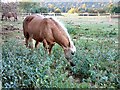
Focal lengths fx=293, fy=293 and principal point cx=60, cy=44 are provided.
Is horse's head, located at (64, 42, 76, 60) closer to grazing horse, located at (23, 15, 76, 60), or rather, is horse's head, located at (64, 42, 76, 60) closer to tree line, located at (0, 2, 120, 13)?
grazing horse, located at (23, 15, 76, 60)

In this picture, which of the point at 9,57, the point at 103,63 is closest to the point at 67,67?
the point at 103,63

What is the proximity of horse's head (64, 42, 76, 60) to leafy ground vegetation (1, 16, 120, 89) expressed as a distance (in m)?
0.03

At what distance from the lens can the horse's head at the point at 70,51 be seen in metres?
2.63

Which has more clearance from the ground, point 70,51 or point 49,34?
point 49,34

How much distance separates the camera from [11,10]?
266cm

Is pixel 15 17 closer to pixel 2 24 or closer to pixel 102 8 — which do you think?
pixel 2 24

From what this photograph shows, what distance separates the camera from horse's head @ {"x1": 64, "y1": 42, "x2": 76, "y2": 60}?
2629mm

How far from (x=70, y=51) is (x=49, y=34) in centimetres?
25

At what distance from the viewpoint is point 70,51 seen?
2627mm

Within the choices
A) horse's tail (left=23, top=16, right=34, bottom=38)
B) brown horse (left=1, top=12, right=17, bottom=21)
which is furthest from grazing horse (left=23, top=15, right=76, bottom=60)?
brown horse (left=1, top=12, right=17, bottom=21)

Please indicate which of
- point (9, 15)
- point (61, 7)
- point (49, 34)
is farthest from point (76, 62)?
point (9, 15)

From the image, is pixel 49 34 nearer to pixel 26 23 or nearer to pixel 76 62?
pixel 26 23

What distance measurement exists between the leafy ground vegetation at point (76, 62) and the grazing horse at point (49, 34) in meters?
0.04

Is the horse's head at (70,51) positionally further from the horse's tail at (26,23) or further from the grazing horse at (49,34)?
the horse's tail at (26,23)
